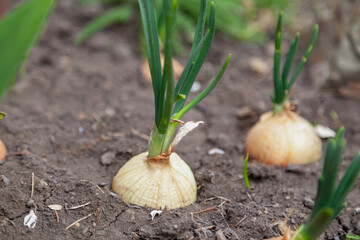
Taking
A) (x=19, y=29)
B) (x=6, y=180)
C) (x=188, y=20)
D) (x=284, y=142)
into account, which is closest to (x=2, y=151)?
(x=6, y=180)

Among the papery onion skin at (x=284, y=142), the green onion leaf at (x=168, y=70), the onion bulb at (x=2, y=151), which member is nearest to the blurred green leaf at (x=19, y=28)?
the green onion leaf at (x=168, y=70)

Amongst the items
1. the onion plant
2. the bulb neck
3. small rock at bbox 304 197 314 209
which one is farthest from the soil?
the onion plant

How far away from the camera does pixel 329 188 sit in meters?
1.03

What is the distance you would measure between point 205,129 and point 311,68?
1090 mm

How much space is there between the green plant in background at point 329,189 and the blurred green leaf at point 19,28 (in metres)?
0.70

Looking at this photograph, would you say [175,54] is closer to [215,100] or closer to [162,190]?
[215,100]

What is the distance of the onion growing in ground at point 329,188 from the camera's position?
1.01 metres

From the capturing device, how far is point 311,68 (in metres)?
2.83

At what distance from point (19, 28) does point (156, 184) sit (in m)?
0.69

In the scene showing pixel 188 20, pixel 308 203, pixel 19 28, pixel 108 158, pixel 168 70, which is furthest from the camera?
pixel 188 20

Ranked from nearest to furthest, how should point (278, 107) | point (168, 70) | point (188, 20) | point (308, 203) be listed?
point (168, 70) → point (308, 203) → point (278, 107) → point (188, 20)

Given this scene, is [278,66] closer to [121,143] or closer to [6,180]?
[121,143]

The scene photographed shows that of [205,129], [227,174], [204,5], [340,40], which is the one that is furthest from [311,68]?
[204,5]

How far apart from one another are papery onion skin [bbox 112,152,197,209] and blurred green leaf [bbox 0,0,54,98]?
25.1 inches
